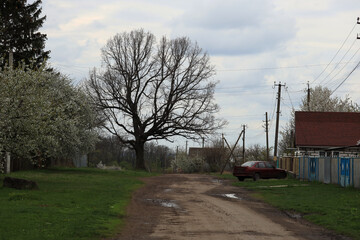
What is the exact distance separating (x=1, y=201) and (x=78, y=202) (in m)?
2.51

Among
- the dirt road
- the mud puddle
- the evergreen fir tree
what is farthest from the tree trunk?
the dirt road

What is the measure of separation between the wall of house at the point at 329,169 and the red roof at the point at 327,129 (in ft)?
20.3

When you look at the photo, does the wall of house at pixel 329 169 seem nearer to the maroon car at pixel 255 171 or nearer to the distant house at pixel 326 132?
the maroon car at pixel 255 171

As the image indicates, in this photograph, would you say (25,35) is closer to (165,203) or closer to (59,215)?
(165,203)

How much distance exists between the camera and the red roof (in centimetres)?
4497

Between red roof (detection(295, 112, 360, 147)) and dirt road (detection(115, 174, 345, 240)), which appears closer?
dirt road (detection(115, 174, 345, 240))

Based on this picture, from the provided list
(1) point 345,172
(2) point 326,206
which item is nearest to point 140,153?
(1) point 345,172

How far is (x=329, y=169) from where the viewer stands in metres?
29.0

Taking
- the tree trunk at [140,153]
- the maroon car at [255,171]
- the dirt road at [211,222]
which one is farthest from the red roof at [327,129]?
the dirt road at [211,222]

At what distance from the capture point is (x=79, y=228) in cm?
1130

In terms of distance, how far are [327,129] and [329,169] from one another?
18.8m

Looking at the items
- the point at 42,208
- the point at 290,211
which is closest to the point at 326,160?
the point at 290,211

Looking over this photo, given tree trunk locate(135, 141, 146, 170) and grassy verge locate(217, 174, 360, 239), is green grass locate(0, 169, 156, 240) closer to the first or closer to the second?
grassy verge locate(217, 174, 360, 239)

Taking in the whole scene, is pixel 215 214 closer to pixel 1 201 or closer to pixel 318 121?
pixel 1 201
